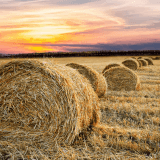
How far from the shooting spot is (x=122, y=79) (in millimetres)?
9672

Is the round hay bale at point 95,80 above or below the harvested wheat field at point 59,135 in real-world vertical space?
above

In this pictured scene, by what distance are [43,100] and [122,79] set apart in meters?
6.30

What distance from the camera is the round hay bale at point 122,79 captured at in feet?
31.0

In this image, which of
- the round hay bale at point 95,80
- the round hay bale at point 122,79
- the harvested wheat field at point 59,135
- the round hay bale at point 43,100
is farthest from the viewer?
the round hay bale at point 122,79

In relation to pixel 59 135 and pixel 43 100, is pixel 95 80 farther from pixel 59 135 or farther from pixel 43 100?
pixel 59 135

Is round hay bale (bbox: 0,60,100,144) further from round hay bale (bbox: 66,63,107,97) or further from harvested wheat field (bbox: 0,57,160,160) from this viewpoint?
round hay bale (bbox: 66,63,107,97)

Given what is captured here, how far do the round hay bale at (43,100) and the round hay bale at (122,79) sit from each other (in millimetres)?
5490

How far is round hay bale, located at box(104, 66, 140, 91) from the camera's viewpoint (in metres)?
9.44

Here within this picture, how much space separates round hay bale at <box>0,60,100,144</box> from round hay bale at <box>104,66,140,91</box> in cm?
549

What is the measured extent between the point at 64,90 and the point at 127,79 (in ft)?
20.6

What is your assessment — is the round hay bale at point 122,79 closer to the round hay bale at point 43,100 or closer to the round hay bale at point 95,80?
the round hay bale at point 95,80

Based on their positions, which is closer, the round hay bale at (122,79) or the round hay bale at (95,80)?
the round hay bale at (95,80)

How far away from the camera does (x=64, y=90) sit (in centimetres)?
396

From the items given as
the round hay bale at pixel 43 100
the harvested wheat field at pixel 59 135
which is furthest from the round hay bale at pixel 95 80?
the round hay bale at pixel 43 100
